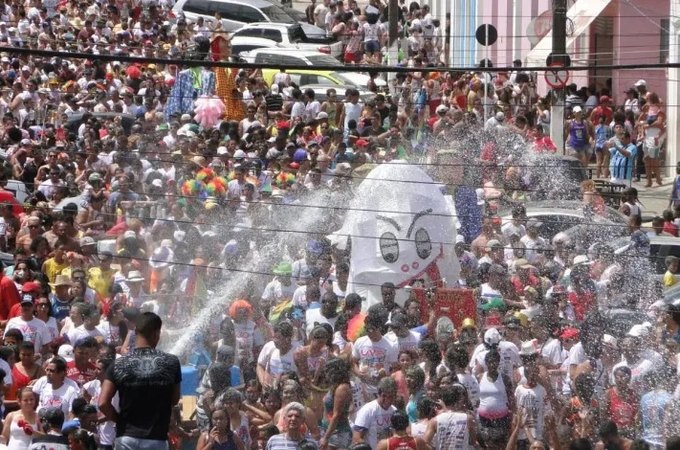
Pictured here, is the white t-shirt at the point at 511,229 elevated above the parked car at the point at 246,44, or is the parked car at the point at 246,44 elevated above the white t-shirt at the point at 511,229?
the parked car at the point at 246,44

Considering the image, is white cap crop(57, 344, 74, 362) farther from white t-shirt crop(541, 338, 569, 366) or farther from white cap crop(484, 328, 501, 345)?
white t-shirt crop(541, 338, 569, 366)

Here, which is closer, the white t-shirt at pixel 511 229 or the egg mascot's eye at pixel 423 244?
the egg mascot's eye at pixel 423 244

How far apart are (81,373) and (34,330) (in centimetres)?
103

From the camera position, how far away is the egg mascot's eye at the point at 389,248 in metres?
16.2

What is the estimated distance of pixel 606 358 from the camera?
1380 centimetres

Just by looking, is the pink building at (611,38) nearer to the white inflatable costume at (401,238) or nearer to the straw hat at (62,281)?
the white inflatable costume at (401,238)

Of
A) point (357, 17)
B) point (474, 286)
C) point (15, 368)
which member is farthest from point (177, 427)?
point (357, 17)

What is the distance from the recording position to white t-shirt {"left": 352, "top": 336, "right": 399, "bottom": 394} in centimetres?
1353

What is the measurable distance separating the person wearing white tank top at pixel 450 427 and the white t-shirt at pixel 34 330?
3559 millimetres

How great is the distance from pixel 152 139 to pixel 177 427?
11443 mm

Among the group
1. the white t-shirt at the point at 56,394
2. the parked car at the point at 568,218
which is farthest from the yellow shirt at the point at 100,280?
the parked car at the point at 568,218

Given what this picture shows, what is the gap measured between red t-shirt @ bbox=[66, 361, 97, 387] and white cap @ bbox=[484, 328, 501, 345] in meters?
2.96

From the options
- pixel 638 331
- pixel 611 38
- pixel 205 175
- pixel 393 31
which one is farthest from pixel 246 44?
pixel 638 331

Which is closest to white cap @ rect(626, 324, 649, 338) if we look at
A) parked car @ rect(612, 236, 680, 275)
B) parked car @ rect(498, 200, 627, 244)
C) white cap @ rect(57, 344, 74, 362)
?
parked car @ rect(612, 236, 680, 275)
